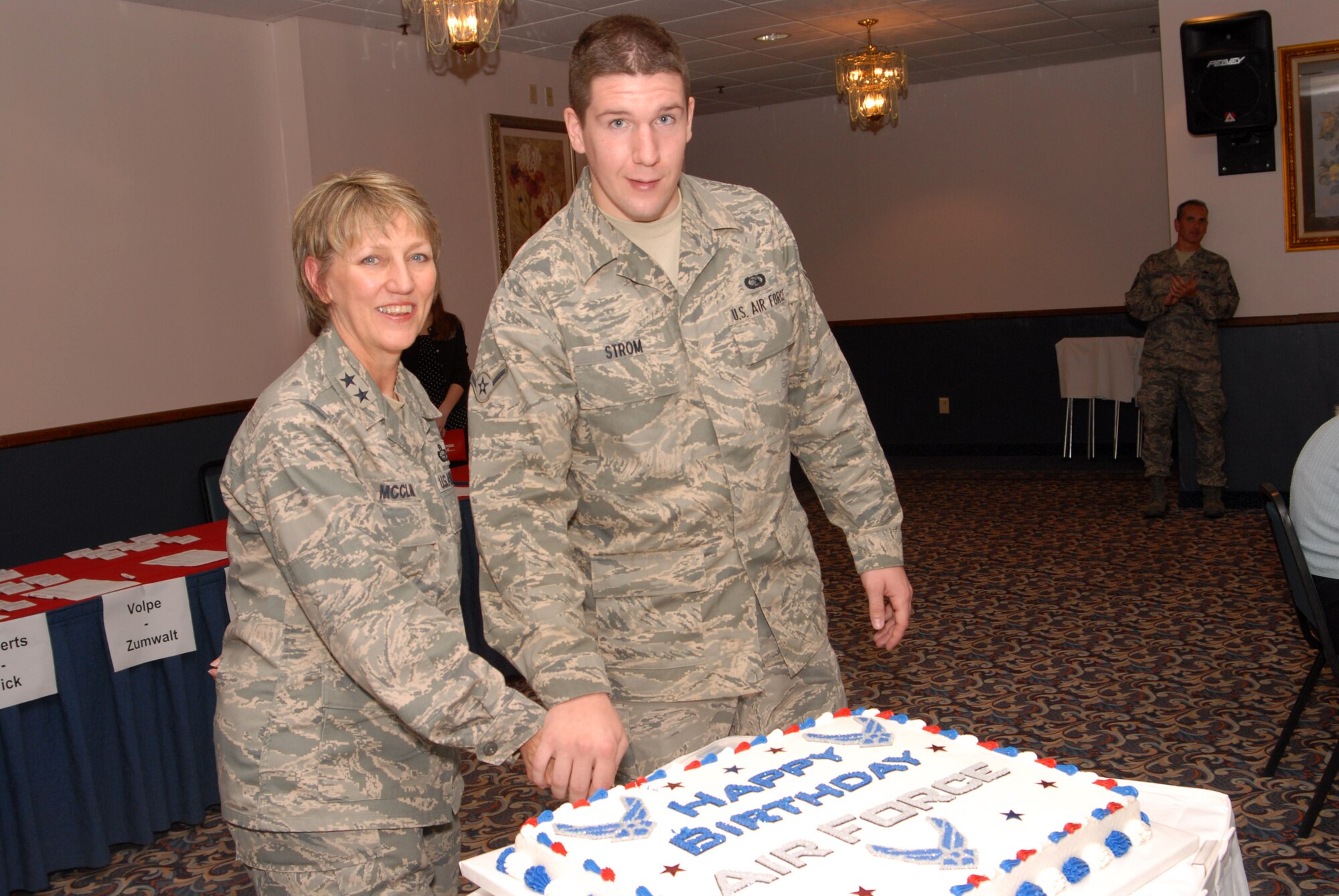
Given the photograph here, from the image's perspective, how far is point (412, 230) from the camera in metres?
1.66

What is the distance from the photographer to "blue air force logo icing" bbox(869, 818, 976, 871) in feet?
4.00

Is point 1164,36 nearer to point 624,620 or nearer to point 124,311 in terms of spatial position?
point 124,311

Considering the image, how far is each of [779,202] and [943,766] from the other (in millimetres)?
9700

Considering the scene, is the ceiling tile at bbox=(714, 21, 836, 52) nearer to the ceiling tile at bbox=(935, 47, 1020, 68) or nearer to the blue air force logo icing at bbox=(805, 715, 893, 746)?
the ceiling tile at bbox=(935, 47, 1020, 68)

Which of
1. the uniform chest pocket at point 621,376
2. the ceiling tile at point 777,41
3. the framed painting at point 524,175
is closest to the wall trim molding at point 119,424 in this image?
the framed painting at point 524,175

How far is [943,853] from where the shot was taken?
4.05ft

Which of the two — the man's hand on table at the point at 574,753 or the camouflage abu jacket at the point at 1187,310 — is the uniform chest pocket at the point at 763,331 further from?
the camouflage abu jacket at the point at 1187,310

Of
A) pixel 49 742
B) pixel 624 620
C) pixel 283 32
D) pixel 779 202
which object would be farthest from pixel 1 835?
pixel 779 202

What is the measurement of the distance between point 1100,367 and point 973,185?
2.02 m

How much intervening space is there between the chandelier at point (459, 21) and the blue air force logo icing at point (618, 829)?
13.5 ft

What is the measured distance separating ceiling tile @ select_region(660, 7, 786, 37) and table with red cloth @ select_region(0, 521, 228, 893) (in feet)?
15.2

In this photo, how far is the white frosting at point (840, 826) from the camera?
121 centimetres

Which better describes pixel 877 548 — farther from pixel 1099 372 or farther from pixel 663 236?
pixel 1099 372

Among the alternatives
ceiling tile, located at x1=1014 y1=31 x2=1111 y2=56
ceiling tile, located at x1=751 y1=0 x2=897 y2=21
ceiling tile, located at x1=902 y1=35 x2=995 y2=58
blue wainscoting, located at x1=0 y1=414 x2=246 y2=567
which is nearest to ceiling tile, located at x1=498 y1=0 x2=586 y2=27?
ceiling tile, located at x1=751 y1=0 x2=897 y2=21
